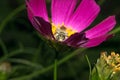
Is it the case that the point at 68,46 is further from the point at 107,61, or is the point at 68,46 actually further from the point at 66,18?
the point at 66,18

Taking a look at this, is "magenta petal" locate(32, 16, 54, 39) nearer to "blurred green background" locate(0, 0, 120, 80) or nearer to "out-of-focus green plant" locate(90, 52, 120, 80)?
"out-of-focus green plant" locate(90, 52, 120, 80)

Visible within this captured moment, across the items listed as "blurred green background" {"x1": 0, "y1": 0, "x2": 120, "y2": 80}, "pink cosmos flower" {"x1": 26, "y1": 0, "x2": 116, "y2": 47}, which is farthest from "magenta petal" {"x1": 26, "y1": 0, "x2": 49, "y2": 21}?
"blurred green background" {"x1": 0, "y1": 0, "x2": 120, "y2": 80}

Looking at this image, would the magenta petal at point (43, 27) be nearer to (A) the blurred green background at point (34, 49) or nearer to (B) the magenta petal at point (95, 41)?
(B) the magenta petal at point (95, 41)

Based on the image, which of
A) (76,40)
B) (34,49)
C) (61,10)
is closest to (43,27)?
(76,40)

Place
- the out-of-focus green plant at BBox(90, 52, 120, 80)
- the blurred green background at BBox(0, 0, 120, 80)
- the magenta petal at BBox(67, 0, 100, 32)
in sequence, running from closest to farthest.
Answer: the out-of-focus green plant at BBox(90, 52, 120, 80) < the magenta petal at BBox(67, 0, 100, 32) < the blurred green background at BBox(0, 0, 120, 80)

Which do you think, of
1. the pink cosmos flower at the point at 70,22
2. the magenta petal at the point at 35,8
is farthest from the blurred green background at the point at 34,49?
the magenta petal at the point at 35,8

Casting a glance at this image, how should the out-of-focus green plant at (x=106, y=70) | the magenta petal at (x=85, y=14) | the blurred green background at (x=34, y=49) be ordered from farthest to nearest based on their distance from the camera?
1. the blurred green background at (x=34, y=49)
2. the magenta petal at (x=85, y=14)
3. the out-of-focus green plant at (x=106, y=70)

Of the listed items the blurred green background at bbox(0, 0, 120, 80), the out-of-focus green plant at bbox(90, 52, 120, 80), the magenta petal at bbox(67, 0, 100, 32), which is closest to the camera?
the out-of-focus green plant at bbox(90, 52, 120, 80)

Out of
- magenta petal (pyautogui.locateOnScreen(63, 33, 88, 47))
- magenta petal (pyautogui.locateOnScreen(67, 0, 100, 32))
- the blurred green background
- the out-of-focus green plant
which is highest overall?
the blurred green background
